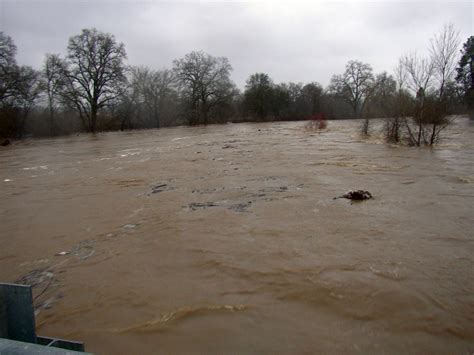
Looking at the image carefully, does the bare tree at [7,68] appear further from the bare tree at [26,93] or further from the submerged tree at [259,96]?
the submerged tree at [259,96]

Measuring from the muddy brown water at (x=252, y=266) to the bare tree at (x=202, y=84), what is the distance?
53.0 meters

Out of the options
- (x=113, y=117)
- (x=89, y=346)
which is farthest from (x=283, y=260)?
(x=113, y=117)

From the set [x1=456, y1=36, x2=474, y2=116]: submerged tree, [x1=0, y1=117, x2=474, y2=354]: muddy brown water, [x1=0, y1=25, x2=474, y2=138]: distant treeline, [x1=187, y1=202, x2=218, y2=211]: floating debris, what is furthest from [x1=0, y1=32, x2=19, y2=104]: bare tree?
[x1=456, y1=36, x2=474, y2=116]: submerged tree

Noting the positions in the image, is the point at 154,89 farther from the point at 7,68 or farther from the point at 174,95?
the point at 7,68

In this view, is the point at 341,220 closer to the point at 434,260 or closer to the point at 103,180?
the point at 434,260

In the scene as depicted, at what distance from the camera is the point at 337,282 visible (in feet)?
11.4

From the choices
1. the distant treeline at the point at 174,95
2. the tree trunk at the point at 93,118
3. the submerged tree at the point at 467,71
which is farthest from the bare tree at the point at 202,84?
the submerged tree at the point at 467,71

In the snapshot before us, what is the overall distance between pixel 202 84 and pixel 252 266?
5736cm

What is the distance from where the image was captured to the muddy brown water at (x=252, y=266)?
8.93 feet

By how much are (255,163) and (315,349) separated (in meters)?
9.60

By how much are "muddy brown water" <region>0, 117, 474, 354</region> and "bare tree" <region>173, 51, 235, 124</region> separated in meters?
53.0

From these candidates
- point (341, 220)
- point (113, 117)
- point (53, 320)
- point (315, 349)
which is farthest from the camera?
point (113, 117)

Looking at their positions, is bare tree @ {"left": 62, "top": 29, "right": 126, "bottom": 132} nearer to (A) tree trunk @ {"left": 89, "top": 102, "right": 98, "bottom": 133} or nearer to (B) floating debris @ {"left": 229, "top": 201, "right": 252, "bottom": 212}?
(A) tree trunk @ {"left": 89, "top": 102, "right": 98, "bottom": 133}

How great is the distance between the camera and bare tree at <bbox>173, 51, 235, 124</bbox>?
57969 millimetres
